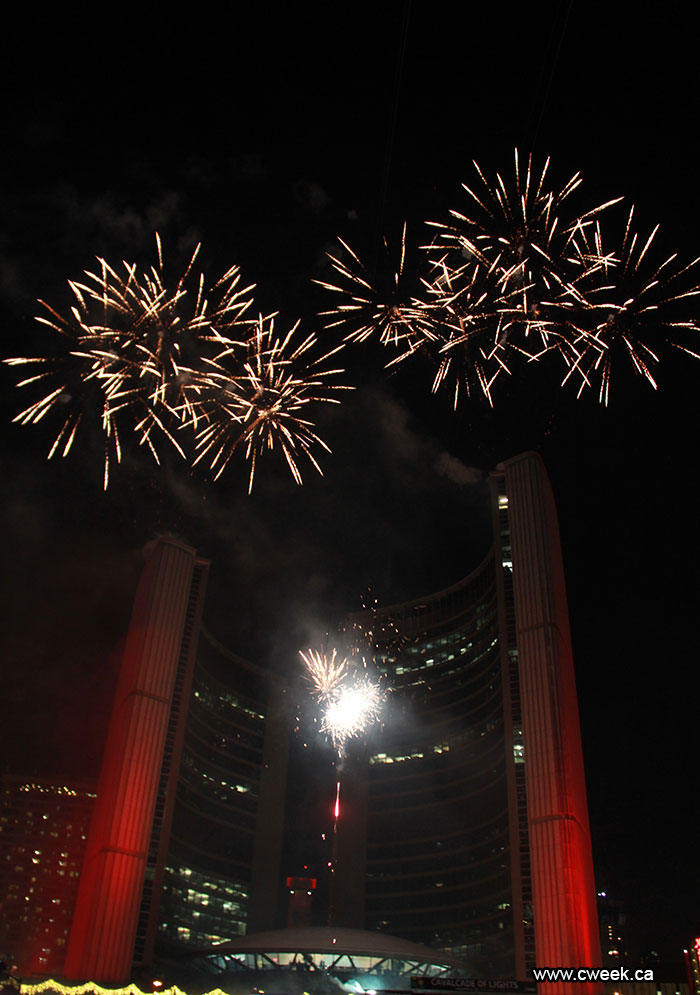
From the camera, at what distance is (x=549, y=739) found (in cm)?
5656

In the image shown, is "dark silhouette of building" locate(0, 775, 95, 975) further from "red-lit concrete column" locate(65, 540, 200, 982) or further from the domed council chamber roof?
the domed council chamber roof

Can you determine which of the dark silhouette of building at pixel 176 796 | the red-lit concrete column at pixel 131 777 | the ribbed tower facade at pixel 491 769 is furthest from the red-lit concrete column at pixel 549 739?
the dark silhouette of building at pixel 176 796

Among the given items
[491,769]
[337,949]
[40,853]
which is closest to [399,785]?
[491,769]

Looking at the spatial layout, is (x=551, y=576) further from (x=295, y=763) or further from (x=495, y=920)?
(x=295, y=763)

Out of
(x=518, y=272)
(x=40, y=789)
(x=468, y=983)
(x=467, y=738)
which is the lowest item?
(x=468, y=983)

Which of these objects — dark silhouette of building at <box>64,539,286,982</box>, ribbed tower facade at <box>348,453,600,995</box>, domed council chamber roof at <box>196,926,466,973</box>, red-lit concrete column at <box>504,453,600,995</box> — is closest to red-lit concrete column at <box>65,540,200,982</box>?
dark silhouette of building at <box>64,539,286,982</box>

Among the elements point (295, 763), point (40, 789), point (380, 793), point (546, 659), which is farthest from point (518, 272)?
point (40, 789)

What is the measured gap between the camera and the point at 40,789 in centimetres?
17162

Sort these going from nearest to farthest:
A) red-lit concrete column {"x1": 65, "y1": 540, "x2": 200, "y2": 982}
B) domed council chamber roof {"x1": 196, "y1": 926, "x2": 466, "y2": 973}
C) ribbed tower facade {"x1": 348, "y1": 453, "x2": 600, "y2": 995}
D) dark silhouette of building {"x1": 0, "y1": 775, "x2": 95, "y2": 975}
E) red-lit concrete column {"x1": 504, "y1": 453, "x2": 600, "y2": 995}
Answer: red-lit concrete column {"x1": 504, "y1": 453, "x2": 600, "y2": 995}
ribbed tower facade {"x1": 348, "y1": 453, "x2": 600, "y2": 995}
domed council chamber roof {"x1": 196, "y1": 926, "x2": 466, "y2": 973}
red-lit concrete column {"x1": 65, "y1": 540, "x2": 200, "y2": 982}
dark silhouette of building {"x1": 0, "y1": 775, "x2": 95, "y2": 975}

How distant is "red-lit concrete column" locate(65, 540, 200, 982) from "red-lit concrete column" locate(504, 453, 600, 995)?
33.2 m

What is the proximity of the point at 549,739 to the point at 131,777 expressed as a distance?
36.3 meters

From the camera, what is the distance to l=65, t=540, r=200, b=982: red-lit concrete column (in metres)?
60.4

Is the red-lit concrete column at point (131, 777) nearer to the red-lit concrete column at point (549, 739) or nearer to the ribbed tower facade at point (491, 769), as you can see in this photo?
the ribbed tower facade at point (491, 769)

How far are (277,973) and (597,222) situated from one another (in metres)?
58.1
